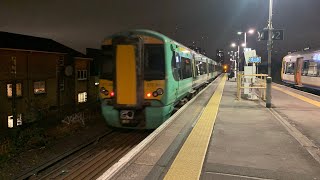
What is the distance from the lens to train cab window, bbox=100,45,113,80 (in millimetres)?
10117

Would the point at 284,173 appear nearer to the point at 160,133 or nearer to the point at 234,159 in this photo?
the point at 234,159

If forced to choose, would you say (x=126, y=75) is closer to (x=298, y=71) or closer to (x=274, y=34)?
(x=274, y=34)

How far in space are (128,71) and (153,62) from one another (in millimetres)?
805

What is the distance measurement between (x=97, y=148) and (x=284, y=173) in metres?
7.78

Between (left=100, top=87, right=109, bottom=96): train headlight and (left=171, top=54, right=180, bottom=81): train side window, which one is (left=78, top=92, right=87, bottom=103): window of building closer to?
(left=171, top=54, right=180, bottom=81): train side window

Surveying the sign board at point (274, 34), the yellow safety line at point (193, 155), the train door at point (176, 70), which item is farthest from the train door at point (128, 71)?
the sign board at point (274, 34)

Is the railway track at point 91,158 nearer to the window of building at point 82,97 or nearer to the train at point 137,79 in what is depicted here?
the train at point 137,79

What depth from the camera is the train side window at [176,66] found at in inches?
424

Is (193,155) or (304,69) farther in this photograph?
(304,69)

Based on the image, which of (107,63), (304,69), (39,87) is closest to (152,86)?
(107,63)

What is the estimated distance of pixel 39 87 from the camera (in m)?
26.5

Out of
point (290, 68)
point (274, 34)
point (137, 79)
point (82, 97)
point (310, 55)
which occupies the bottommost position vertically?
point (82, 97)

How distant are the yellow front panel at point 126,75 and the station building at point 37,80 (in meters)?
14.1

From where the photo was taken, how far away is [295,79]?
86.3ft
